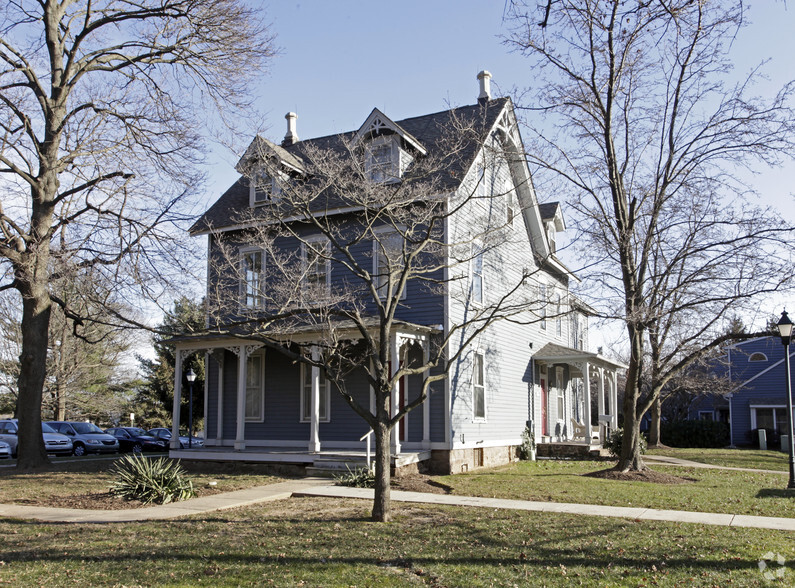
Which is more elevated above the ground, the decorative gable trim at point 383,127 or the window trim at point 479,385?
the decorative gable trim at point 383,127

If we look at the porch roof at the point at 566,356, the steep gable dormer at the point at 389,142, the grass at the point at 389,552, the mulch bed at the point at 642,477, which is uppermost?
the steep gable dormer at the point at 389,142

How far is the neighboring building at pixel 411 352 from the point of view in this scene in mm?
16516

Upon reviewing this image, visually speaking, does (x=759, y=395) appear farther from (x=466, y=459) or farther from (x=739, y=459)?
(x=466, y=459)

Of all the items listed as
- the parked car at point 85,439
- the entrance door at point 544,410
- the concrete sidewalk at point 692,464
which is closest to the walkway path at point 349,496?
the concrete sidewalk at point 692,464

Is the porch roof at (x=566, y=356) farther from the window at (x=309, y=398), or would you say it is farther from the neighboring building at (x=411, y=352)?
the window at (x=309, y=398)

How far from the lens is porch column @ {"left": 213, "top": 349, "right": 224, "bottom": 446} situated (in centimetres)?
1958

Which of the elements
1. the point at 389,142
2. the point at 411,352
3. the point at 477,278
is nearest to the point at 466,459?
the point at 411,352

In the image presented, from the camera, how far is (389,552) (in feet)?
25.6

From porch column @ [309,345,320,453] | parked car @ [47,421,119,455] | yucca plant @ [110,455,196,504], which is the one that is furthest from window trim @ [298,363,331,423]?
parked car @ [47,421,119,455]

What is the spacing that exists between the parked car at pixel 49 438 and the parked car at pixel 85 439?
0.37m

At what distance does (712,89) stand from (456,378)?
9.24m

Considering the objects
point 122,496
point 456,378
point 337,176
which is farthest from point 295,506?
point 456,378

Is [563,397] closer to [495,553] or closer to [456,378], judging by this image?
[456,378]

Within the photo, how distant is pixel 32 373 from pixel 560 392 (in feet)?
58.3
